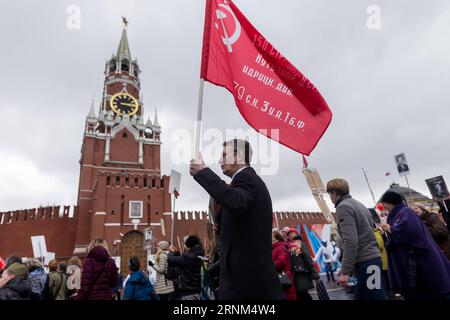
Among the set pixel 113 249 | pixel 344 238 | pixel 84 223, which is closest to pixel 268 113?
pixel 344 238

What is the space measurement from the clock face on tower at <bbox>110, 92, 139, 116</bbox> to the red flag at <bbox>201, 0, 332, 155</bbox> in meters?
37.1

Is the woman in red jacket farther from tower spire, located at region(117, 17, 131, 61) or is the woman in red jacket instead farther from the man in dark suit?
tower spire, located at region(117, 17, 131, 61)

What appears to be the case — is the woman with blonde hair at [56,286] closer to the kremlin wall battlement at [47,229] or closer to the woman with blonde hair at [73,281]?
the woman with blonde hair at [73,281]

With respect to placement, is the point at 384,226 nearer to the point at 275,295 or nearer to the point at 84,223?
the point at 275,295

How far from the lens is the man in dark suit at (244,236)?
6.09 ft

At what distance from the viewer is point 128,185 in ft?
87.7

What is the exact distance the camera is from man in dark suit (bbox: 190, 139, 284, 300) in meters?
1.86

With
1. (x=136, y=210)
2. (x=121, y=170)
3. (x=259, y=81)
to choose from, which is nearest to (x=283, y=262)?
(x=259, y=81)

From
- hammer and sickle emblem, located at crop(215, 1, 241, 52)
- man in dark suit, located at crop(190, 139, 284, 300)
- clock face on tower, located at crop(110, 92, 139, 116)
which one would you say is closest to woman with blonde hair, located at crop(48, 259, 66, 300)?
man in dark suit, located at crop(190, 139, 284, 300)

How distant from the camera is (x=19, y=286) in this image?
360cm

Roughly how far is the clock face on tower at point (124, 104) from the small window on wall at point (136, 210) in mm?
16732

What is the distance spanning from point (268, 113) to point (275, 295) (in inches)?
94.0

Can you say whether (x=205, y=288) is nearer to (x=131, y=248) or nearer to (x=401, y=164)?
(x=401, y=164)

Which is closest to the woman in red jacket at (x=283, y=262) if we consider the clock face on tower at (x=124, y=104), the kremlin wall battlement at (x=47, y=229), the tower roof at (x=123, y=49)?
the kremlin wall battlement at (x=47, y=229)
